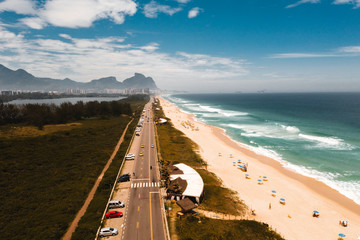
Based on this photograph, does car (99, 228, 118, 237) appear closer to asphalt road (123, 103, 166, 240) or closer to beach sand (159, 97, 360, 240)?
asphalt road (123, 103, 166, 240)

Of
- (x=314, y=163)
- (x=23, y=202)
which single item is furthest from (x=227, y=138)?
(x=23, y=202)

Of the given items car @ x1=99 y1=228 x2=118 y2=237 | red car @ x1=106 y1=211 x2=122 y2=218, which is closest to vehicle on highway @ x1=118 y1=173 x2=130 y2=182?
red car @ x1=106 y1=211 x2=122 y2=218

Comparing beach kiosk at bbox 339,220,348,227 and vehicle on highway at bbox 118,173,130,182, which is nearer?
beach kiosk at bbox 339,220,348,227

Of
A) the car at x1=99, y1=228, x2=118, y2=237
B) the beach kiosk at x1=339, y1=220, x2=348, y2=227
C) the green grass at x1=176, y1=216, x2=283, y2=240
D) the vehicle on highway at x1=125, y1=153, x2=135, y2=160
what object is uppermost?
the vehicle on highway at x1=125, y1=153, x2=135, y2=160

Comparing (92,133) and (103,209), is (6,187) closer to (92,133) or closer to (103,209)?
(103,209)

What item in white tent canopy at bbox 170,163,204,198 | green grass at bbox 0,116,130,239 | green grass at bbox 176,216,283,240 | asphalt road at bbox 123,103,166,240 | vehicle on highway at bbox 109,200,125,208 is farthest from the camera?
white tent canopy at bbox 170,163,204,198

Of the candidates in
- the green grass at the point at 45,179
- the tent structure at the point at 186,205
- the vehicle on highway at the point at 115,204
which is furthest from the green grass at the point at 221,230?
the green grass at the point at 45,179

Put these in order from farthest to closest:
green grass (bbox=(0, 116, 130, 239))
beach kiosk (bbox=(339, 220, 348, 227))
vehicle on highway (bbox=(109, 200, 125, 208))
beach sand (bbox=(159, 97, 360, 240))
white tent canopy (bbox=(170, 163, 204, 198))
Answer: white tent canopy (bbox=(170, 163, 204, 198)) < beach kiosk (bbox=(339, 220, 348, 227)) < vehicle on highway (bbox=(109, 200, 125, 208)) < beach sand (bbox=(159, 97, 360, 240)) < green grass (bbox=(0, 116, 130, 239))
